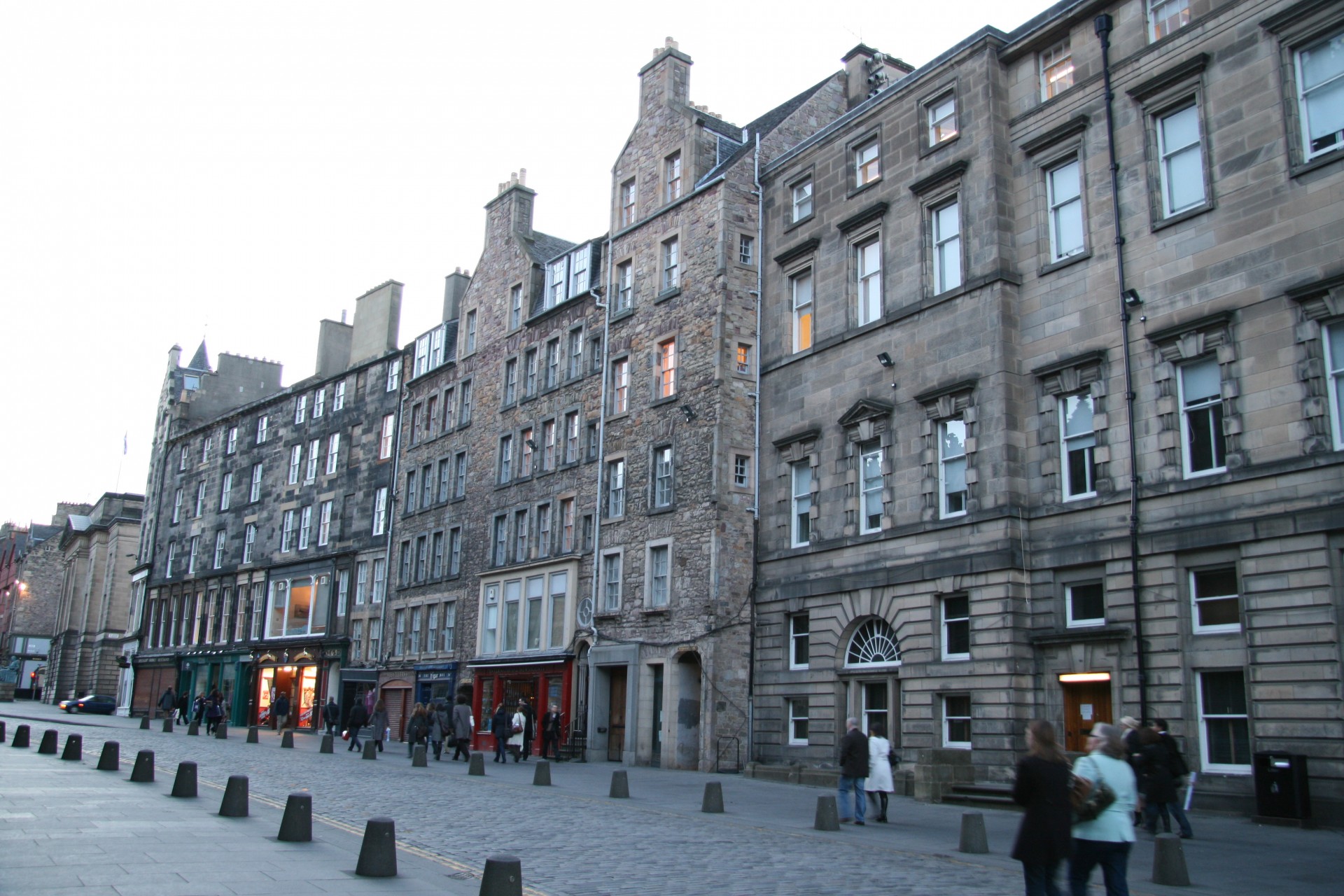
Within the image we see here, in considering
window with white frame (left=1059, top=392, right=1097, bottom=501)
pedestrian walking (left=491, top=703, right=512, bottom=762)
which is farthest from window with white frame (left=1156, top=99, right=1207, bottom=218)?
pedestrian walking (left=491, top=703, right=512, bottom=762)

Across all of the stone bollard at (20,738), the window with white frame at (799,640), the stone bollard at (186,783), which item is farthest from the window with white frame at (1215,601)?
the stone bollard at (20,738)

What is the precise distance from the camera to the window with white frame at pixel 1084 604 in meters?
22.2

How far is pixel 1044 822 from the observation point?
28.7 ft

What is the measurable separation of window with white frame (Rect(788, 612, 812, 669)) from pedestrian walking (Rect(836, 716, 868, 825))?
10.7 metres

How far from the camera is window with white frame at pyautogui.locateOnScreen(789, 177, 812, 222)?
31344mm

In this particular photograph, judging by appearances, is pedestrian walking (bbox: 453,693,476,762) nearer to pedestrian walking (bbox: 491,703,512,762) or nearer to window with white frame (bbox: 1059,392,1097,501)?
pedestrian walking (bbox: 491,703,512,762)

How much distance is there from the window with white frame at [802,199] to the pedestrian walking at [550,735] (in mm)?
16523

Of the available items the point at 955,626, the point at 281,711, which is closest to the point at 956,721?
the point at 955,626

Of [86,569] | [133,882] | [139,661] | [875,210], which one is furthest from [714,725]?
[86,569]

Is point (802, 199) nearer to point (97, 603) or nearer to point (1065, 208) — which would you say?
point (1065, 208)

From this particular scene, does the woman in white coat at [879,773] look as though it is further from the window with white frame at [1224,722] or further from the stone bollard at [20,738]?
the stone bollard at [20,738]

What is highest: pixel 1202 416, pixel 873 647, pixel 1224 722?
pixel 1202 416

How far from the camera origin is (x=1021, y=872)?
43.3 feet

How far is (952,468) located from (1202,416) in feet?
18.5
